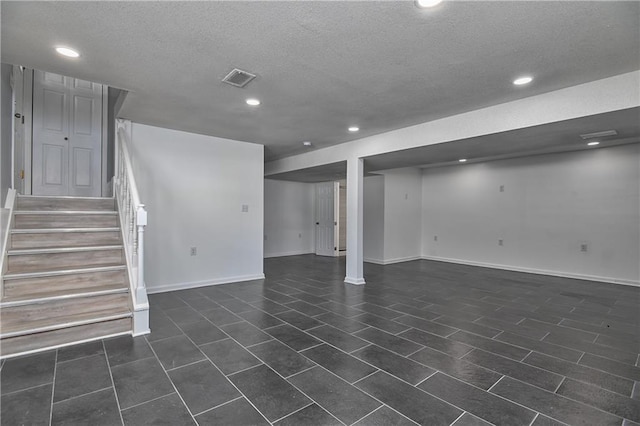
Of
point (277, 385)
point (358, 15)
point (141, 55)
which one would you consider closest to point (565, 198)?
point (358, 15)

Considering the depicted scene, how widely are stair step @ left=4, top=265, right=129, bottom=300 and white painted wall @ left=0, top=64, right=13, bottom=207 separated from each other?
2.94ft

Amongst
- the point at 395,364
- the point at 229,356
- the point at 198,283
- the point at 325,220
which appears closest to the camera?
the point at 395,364

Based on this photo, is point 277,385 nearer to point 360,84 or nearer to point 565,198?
point 360,84

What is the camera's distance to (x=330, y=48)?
2.23 m

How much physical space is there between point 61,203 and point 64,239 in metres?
0.79

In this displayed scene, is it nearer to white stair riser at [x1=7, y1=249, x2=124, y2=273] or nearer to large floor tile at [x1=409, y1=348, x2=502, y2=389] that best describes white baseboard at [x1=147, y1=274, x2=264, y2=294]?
white stair riser at [x1=7, y1=249, x2=124, y2=273]

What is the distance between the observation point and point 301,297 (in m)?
4.23

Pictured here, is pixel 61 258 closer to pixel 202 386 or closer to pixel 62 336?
pixel 62 336

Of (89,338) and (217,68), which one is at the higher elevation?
(217,68)

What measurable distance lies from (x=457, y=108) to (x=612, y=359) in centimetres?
269

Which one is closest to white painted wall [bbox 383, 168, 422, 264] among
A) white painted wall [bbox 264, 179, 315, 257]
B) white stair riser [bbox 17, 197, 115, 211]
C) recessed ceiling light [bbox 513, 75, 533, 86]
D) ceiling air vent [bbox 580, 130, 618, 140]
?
white painted wall [bbox 264, 179, 315, 257]

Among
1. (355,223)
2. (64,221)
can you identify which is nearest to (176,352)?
(64,221)

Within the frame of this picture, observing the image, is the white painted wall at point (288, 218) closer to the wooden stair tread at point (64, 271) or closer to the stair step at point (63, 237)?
the stair step at point (63, 237)

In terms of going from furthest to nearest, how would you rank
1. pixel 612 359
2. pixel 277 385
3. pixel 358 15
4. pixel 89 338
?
pixel 89 338
pixel 612 359
pixel 277 385
pixel 358 15
